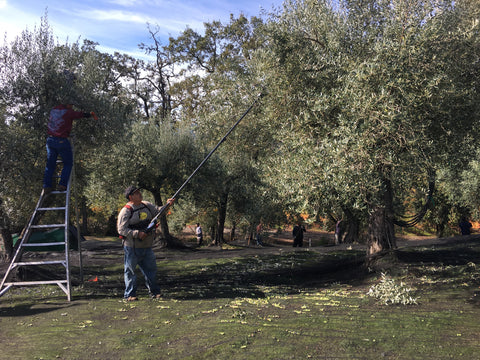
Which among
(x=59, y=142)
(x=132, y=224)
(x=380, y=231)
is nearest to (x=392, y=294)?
(x=380, y=231)

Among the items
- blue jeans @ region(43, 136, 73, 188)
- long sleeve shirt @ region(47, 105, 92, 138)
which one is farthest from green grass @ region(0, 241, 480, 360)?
long sleeve shirt @ region(47, 105, 92, 138)

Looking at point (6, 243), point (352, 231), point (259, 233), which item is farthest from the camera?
point (259, 233)

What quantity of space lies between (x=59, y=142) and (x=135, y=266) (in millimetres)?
4012

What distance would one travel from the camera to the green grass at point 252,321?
596 centimetres

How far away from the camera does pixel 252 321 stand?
7277 millimetres

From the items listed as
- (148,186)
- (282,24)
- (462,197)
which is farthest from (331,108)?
(462,197)

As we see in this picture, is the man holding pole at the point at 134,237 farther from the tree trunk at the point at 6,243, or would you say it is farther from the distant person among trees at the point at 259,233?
the distant person among trees at the point at 259,233

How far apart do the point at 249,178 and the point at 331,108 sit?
54.5ft

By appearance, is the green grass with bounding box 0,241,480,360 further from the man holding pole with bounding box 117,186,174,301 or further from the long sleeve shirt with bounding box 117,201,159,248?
the long sleeve shirt with bounding box 117,201,159,248

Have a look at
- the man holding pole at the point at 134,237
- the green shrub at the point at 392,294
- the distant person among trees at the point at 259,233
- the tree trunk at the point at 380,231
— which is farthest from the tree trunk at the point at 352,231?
the man holding pole at the point at 134,237

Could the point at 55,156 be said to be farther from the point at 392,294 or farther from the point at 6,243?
the point at 392,294

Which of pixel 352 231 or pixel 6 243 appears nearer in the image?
pixel 6 243

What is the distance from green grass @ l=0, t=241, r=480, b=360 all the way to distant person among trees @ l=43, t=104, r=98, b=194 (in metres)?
3.02

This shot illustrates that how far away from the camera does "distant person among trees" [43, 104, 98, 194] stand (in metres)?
10.8
